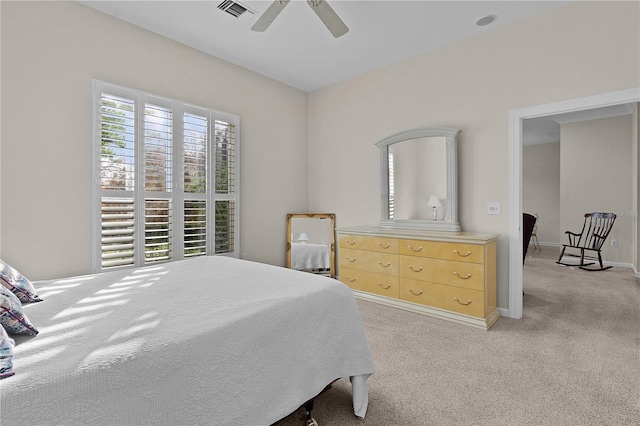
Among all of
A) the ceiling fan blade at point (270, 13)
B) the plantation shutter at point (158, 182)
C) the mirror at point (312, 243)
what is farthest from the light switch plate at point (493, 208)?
the plantation shutter at point (158, 182)

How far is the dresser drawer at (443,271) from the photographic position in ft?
9.62

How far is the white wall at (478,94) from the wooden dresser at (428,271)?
0.50 metres

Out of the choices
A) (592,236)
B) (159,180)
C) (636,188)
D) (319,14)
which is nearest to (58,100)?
(159,180)

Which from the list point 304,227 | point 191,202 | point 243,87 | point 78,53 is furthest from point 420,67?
point 78,53

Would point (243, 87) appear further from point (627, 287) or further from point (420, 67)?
point (627, 287)

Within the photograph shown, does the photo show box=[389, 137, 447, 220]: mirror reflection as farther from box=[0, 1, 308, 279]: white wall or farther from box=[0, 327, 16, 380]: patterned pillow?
box=[0, 327, 16, 380]: patterned pillow

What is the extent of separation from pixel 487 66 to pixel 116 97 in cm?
371

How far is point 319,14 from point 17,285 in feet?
7.82

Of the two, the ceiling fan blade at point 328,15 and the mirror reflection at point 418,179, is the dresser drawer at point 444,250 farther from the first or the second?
the ceiling fan blade at point 328,15

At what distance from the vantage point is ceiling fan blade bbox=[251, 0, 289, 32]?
6.93 feet

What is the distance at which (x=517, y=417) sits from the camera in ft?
5.55

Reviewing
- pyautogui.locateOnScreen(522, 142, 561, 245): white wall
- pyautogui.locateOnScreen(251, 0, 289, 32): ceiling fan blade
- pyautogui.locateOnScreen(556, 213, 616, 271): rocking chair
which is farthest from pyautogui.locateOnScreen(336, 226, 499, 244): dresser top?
pyautogui.locateOnScreen(522, 142, 561, 245): white wall

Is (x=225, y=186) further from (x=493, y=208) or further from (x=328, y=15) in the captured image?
(x=493, y=208)

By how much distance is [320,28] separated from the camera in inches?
124
